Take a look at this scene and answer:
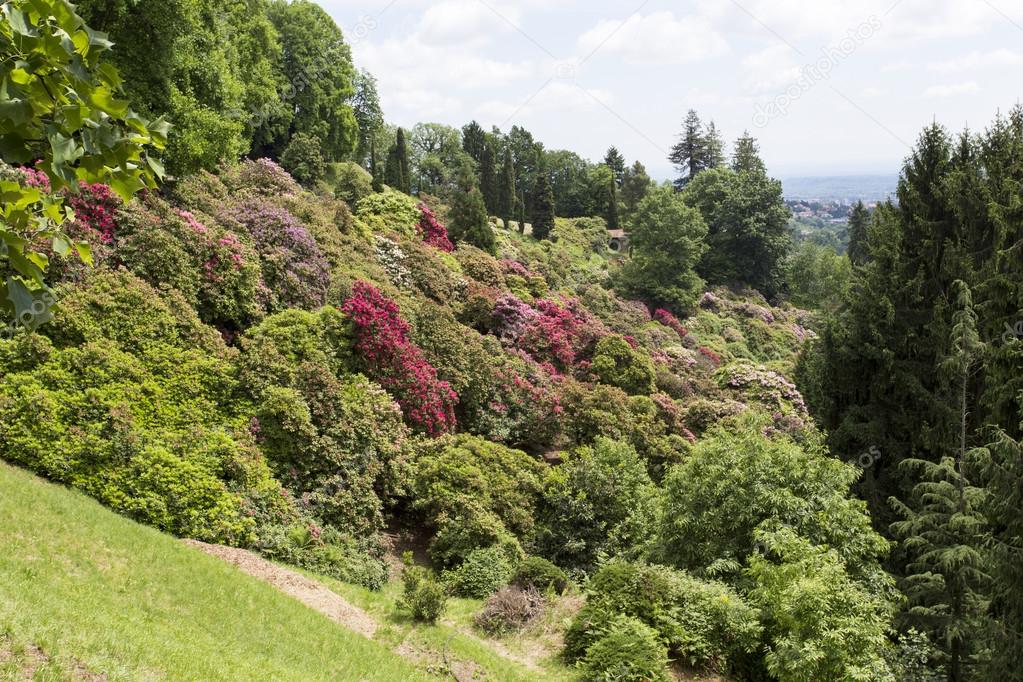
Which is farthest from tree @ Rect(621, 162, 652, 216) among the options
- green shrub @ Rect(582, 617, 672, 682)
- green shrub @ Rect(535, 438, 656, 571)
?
green shrub @ Rect(582, 617, 672, 682)

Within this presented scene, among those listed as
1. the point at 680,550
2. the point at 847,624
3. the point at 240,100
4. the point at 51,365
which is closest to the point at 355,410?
the point at 51,365

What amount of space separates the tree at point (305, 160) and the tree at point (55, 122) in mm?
31159

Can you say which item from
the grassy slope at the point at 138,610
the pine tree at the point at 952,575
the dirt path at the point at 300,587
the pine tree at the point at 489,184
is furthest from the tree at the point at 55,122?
the pine tree at the point at 489,184

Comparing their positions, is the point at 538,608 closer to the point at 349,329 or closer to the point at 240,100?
the point at 349,329

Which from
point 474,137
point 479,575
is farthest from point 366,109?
point 479,575

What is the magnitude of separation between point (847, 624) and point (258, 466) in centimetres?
1018

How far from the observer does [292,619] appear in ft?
31.5

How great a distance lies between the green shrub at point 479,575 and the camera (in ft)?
45.8

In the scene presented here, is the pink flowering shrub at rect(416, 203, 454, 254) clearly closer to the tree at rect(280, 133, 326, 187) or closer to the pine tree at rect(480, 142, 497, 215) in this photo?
the tree at rect(280, 133, 326, 187)

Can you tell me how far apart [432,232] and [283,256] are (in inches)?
541

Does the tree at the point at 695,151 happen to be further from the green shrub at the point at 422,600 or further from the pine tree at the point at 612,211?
the green shrub at the point at 422,600

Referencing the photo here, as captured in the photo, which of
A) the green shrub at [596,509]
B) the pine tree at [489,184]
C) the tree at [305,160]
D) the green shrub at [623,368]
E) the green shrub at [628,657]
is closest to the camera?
the green shrub at [628,657]

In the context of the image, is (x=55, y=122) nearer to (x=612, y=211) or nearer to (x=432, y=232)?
(x=432, y=232)

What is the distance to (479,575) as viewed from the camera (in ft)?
46.3
